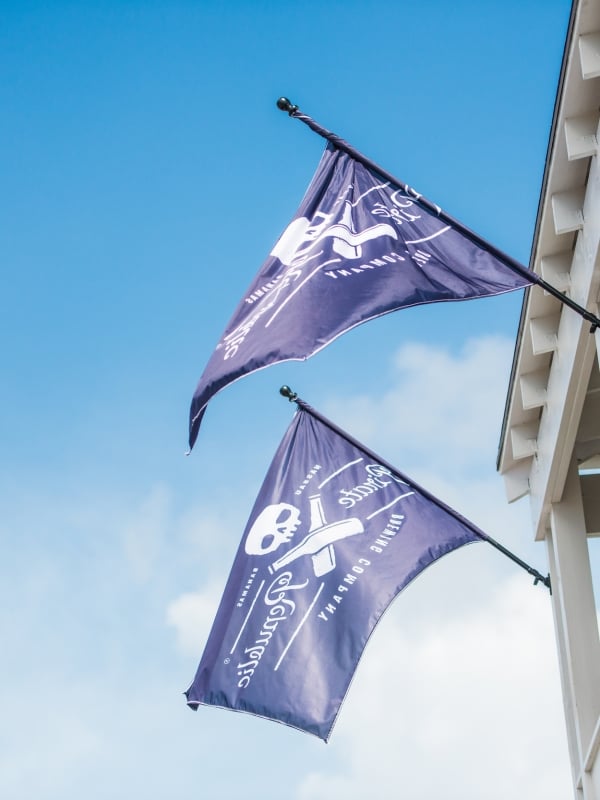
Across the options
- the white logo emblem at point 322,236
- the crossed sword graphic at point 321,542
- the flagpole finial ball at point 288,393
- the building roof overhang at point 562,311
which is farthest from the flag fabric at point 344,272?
the flagpole finial ball at point 288,393

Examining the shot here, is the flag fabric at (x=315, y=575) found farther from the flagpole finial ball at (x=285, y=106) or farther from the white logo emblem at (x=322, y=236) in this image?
the flagpole finial ball at (x=285, y=106)

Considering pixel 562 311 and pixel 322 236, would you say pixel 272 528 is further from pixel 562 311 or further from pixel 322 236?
pixel 562 311

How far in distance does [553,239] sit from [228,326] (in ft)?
8.03

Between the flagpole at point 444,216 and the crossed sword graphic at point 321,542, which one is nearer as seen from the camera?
the flagpole at point 444,216

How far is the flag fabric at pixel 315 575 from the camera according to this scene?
7.73 m

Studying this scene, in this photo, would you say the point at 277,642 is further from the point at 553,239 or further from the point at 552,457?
the point at 553,239

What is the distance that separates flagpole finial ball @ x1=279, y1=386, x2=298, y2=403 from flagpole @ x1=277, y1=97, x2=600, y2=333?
92.7 inches

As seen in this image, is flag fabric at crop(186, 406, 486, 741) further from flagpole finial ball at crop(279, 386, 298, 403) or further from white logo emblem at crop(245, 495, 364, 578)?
flagpole finial ball at crop(279, 386, 298, 403)

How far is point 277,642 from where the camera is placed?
7.96m

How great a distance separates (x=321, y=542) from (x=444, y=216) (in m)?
2.60

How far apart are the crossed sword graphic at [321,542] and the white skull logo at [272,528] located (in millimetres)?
125

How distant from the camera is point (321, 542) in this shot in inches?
327

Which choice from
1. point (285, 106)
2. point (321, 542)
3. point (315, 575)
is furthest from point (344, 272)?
point (315, 575)

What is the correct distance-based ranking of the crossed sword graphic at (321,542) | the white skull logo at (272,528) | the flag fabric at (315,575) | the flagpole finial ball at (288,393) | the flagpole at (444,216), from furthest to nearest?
the flagpole finial ball at (288,393) → the white skull logo at (272,528) → the crossed sword graphic at (321,542) → the flag fabric at (315,575) → the flagpole at (444,216)
